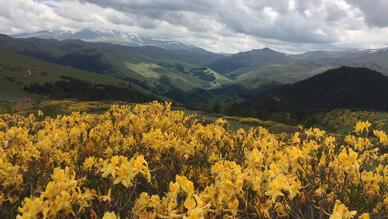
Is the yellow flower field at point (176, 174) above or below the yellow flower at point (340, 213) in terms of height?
below

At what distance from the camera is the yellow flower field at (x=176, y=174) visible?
15.3 ft

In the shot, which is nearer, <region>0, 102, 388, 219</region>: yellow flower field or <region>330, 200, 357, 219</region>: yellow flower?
<region>330, 200, 357, 219</region>: yellow flower

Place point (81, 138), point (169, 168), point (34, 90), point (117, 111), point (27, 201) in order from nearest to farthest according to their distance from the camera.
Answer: point (27, 201) → point (169, 168) → point (81, 138) → point (117, 111) → point (34, 90)

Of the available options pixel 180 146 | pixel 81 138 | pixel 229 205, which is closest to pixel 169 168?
pixel 180 146

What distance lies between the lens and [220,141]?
10.1 m

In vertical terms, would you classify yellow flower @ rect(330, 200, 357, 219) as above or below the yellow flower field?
above

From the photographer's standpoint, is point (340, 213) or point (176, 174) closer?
point (340, 213)

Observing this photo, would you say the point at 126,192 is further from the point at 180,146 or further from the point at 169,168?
the point at 180,146

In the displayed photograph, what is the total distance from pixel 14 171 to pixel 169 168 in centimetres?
286

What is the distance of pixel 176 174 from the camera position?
25.4ft

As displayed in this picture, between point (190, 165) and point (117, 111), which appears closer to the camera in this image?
point (190, 165)

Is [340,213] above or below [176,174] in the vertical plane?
above

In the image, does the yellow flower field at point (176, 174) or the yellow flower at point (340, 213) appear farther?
the yellow flower field at point (176, 174)

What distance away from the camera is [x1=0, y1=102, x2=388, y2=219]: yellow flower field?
467 cm
